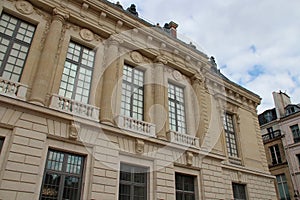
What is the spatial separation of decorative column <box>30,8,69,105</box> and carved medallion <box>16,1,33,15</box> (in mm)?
1016

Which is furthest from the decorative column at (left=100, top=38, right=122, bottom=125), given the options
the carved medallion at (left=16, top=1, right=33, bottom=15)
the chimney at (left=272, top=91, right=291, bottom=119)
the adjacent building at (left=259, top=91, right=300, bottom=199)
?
the chimney at (left=272, top=91, right=291, bottom=119)

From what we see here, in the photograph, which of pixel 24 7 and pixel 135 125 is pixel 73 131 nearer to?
pixel 135 125

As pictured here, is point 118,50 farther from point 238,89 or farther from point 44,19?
point 238,89

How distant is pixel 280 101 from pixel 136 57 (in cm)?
2380

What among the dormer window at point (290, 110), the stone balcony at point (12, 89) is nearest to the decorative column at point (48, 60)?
the stone balcony at point (12, 89)

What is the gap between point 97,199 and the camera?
9.50 m

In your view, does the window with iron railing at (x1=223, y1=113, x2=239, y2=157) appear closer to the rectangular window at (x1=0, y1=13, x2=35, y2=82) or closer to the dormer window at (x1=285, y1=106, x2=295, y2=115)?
the rectangular window at (x1=0, y1=13, x2=35, y2=82)

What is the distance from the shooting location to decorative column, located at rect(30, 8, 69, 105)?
9984 millimetres

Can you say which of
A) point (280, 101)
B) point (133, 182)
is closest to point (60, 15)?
point (133, 182)

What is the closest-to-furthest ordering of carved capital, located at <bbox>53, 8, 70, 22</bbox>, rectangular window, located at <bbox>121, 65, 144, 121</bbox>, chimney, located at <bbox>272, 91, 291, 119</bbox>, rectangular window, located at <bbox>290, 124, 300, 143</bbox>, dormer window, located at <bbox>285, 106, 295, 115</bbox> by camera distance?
carved capital, located at <bbox>53, 8, 70, 22</bbox>
rectangular window, located at <bbox>121, 65, 144, 121</bbox>
rectangular window, located at <bbox>290, 124, 300, 143</bbox>
dormer window, located at <bbox>285, 106, 295, 115</bbox>
chimney, located at <bbox>272, 91, 291, 119</bbox>

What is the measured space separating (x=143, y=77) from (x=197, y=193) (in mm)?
6748

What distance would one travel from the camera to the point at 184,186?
500 inches

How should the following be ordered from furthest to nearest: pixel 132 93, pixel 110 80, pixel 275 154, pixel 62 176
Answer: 1. pixel 275 154
2. pixel 132 93
3. pixel 110 80
4. pixel 62 176

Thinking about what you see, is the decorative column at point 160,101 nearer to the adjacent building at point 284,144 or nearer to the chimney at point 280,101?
the adjacent building at point 284,144
